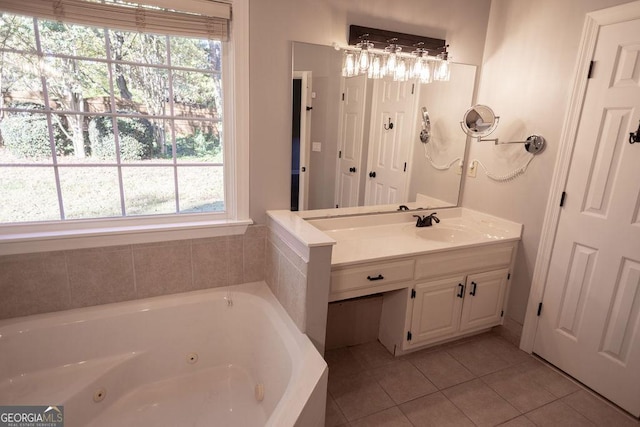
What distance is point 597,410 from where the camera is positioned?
74.7 inches

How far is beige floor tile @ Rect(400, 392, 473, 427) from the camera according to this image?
5.80 feet

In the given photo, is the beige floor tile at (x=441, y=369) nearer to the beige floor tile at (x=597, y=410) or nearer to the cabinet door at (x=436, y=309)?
the cabinet door at (x=436, y=309)

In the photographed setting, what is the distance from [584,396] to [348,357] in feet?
4.50

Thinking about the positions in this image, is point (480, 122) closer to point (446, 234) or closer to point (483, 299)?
point (446, 234)

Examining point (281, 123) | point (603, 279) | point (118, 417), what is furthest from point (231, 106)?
point (603, 279)

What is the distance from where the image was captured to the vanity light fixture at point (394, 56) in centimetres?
212

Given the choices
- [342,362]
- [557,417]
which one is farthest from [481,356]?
[342,362]

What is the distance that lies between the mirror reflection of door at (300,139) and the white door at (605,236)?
1574 millimetres

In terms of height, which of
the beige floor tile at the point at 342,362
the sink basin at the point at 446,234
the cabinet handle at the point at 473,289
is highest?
the sink basin at the point at 446,234

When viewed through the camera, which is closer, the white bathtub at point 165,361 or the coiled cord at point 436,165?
the white bathtub at point 165,361

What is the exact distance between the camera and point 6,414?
1505 mm

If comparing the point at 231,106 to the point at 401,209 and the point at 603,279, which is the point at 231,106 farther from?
the point at 603,279

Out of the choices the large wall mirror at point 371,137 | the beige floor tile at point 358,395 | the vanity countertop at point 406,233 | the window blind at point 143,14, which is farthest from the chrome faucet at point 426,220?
the window blind at point 143,14

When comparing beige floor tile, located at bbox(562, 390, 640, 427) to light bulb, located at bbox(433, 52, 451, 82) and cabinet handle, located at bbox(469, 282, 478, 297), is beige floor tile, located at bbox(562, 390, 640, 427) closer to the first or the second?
cabinet handle, located at bbox(469, 282, 478, 297)
